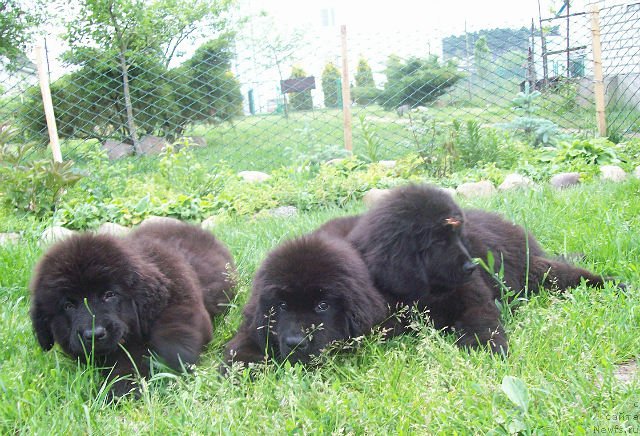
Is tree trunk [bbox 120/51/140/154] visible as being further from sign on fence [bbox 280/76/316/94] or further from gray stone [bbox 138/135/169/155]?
sign on fence [bbox 280/76/316/94]

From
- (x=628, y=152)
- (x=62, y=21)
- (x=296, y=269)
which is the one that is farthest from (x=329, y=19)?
(x=296, y=269)

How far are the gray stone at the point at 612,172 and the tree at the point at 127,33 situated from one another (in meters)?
7.30

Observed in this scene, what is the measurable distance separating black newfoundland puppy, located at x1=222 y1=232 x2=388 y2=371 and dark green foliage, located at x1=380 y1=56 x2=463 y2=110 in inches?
345

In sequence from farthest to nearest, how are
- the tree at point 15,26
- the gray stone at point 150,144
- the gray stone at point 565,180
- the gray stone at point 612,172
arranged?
the tree at point 15,26 < the gray stone at point 150,144 < the gray stone at point 612,172 < the gray stone at point 565,180

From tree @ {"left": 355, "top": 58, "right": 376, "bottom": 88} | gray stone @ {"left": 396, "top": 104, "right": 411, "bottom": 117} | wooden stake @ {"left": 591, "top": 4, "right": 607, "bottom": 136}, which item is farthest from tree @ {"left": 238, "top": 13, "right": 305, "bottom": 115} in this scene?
wooden stake @ {"left": 591, "top": 4, "right": 607, "bottom": 136}

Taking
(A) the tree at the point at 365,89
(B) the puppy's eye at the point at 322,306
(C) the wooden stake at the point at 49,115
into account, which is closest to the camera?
(B) the puppy's eye at the point at 322,306

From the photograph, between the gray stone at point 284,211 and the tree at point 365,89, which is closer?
the gray stone at point 284,211

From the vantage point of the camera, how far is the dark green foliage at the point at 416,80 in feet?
37.4

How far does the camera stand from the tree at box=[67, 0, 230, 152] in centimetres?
1132

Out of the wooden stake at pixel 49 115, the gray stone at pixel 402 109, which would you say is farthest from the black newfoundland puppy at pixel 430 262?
the gray stone at pixel 402 109

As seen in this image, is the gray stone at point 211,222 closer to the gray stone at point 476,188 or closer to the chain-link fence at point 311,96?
the gray stone at point 476,188

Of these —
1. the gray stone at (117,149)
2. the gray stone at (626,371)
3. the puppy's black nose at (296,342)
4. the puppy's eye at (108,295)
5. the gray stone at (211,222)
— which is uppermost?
the puppy's eye at (108,295)

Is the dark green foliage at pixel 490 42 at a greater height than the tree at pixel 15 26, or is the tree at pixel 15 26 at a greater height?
the tree at pixel 15 26

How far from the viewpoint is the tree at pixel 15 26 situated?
48.4ft
